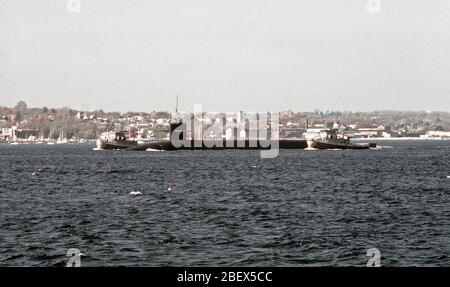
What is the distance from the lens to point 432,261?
25.5 metres

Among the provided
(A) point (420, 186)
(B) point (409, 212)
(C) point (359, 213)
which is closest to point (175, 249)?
(C) point (359, 213)

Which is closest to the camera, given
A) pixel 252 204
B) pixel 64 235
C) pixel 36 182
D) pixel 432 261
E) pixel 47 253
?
pixel 432 261

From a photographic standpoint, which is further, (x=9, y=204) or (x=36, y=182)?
(x=36, y=182)

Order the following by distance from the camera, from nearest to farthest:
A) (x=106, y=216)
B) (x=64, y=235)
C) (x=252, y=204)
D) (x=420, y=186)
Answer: (x=64, y=235) → (x=106, y=216) → (x=252, y=204) → (x=420, y=186)

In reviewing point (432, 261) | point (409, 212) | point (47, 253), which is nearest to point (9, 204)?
point (47, 253)

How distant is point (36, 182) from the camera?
250ft

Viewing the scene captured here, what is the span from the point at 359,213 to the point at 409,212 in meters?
3.47
